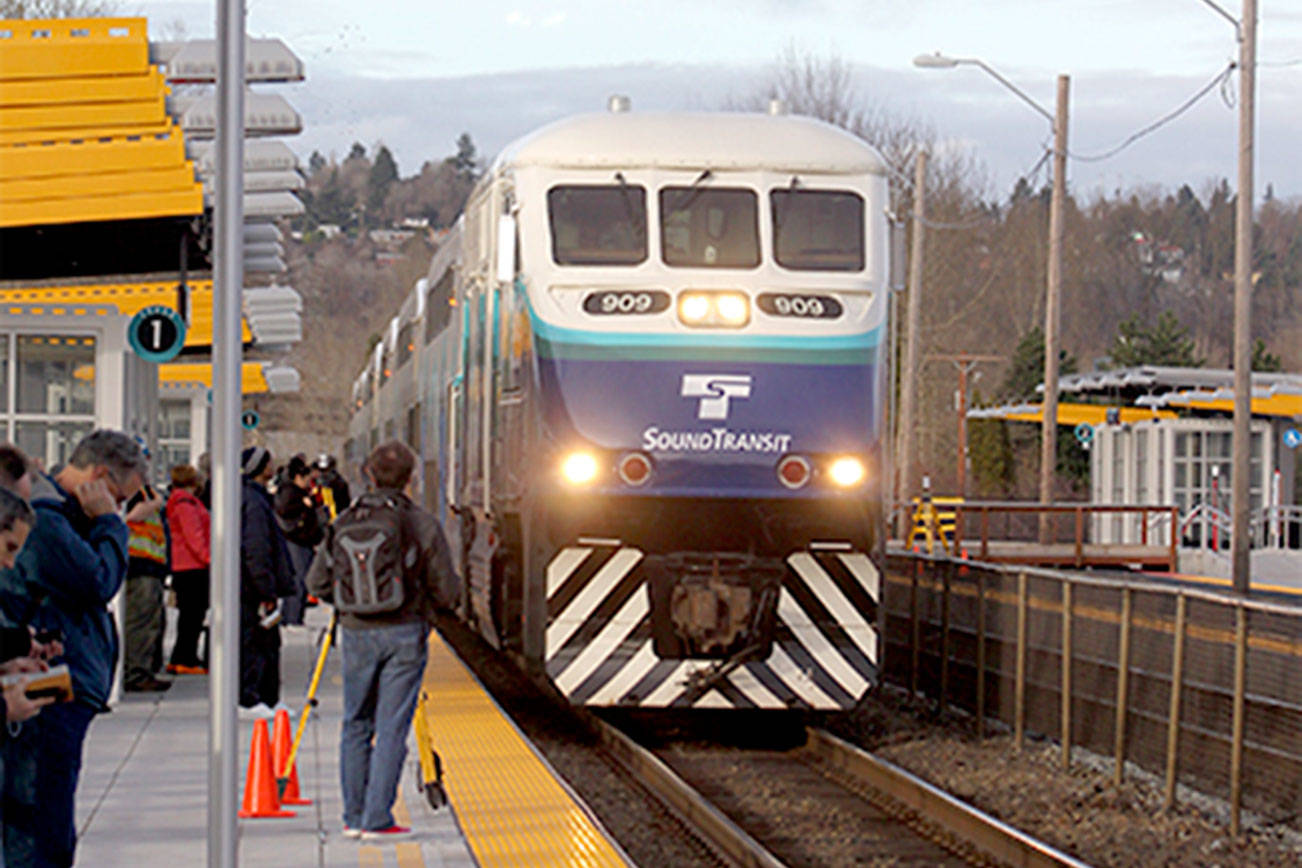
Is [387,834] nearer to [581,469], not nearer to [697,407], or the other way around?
[581,469]

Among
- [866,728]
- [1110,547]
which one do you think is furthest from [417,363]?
[1110,547]

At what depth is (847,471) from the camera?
41.3ft

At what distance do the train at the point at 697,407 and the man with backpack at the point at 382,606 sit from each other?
331 cm

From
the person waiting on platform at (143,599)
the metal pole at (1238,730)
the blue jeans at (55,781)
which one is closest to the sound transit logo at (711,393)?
the metal pole at (1238,730)

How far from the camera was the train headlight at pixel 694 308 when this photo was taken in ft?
41.5

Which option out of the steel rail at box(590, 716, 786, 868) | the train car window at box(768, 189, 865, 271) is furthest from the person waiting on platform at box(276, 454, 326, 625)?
the train car window at box(768, 189, 865, 271)

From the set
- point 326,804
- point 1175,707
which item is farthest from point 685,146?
point 326,804

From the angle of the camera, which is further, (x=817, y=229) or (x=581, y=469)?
(x=817, y=229)

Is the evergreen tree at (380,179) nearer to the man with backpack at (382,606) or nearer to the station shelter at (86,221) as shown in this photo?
the station shelter at (86,221)

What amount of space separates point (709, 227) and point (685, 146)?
58cm

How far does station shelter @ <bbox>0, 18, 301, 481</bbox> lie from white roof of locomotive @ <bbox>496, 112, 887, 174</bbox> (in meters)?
2.42

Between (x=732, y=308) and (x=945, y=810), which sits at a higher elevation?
(x=732, y=308)

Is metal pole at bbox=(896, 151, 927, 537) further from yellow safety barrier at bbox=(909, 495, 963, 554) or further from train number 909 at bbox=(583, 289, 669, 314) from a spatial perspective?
train number 909 at bbox=(583, 289, 669, 314)

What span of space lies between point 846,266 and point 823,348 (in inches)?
27.3
